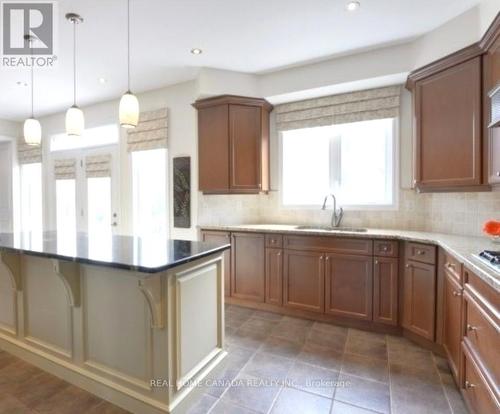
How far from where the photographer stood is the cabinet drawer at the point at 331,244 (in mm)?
2715

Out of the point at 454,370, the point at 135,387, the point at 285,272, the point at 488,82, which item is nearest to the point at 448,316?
the point at 454,370

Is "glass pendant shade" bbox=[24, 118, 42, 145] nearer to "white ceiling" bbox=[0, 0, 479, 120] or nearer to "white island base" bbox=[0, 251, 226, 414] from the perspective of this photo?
"white ceiling" bbox=[0, 0, 479, 120]

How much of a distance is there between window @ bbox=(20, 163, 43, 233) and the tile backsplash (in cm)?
385

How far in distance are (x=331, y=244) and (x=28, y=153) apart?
224 inches

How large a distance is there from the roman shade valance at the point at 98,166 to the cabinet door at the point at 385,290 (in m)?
3.93

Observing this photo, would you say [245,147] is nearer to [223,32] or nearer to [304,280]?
[223,32]

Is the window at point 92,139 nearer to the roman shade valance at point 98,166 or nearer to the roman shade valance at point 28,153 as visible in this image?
the roman shade valance at point 98,166

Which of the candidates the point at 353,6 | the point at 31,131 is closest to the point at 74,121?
the point at 31,131

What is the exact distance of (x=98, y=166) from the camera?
439 centimetres

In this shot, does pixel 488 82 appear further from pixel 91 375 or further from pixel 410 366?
pixel 91 375

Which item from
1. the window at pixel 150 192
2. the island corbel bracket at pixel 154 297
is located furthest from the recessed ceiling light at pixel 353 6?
the window at pixel 150 192

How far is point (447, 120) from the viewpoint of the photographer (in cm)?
237

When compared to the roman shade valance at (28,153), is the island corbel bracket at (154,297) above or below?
below

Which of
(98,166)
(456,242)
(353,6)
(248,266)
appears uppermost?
(353,6)
